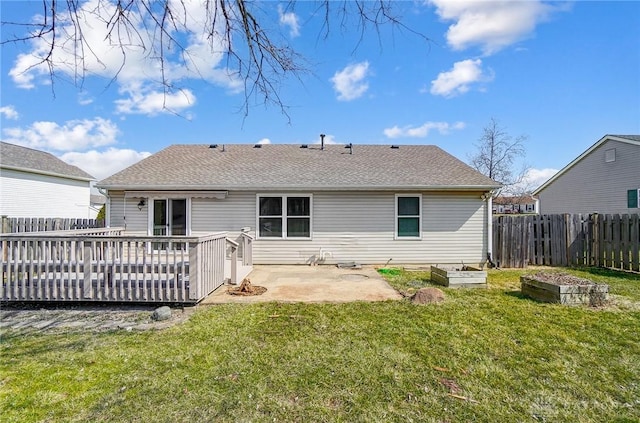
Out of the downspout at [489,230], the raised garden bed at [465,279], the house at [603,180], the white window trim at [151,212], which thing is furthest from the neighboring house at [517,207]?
the white window trim at [151,212]

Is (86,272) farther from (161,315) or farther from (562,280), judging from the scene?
(562,280)

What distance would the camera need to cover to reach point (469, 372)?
3.24 m

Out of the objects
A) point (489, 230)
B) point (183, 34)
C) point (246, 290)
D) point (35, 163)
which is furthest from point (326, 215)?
point (35, 163)

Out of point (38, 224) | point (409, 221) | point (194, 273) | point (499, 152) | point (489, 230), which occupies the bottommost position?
point (194, 273)

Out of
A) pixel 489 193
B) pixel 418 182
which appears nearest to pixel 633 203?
pixel 489 193

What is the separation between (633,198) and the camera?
14984mm

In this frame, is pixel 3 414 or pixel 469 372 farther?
pixel 469 372

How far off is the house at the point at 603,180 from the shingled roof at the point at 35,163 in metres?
30.9

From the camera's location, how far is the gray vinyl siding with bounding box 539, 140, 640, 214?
1518 cm

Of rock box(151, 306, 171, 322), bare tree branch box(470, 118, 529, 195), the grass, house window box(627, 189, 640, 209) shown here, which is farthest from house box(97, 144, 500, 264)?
bare tree branch box(470, 118, 529, 195)

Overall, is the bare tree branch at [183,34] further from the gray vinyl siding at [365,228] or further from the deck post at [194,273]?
the gray vinyl siding at [365,228]

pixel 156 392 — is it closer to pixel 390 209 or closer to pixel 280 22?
pixel 280 22

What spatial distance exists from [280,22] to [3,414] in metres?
3.89

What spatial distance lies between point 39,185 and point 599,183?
104ft
